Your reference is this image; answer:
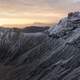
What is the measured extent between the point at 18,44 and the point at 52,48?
721 inches

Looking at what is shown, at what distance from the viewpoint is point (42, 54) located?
68.9 m

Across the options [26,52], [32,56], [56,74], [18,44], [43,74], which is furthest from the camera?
[18,44]

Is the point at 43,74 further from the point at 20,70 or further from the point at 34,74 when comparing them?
the point at 20,70

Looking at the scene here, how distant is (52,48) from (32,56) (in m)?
6.35

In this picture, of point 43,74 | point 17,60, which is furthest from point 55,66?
point 17,60

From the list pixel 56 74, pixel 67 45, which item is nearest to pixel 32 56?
pixel 67 45

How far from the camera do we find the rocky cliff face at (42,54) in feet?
162

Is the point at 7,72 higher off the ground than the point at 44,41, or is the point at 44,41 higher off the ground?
the point at 44,41

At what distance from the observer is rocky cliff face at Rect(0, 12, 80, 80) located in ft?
162

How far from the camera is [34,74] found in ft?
176

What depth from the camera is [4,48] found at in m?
84.4

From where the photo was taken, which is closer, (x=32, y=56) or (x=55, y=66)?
(x=55, y=66)

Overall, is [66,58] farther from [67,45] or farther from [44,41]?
[44,41]

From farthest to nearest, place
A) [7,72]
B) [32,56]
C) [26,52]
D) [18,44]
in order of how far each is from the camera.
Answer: [18,44] < [26,52] < [32,56] < [7,72]
